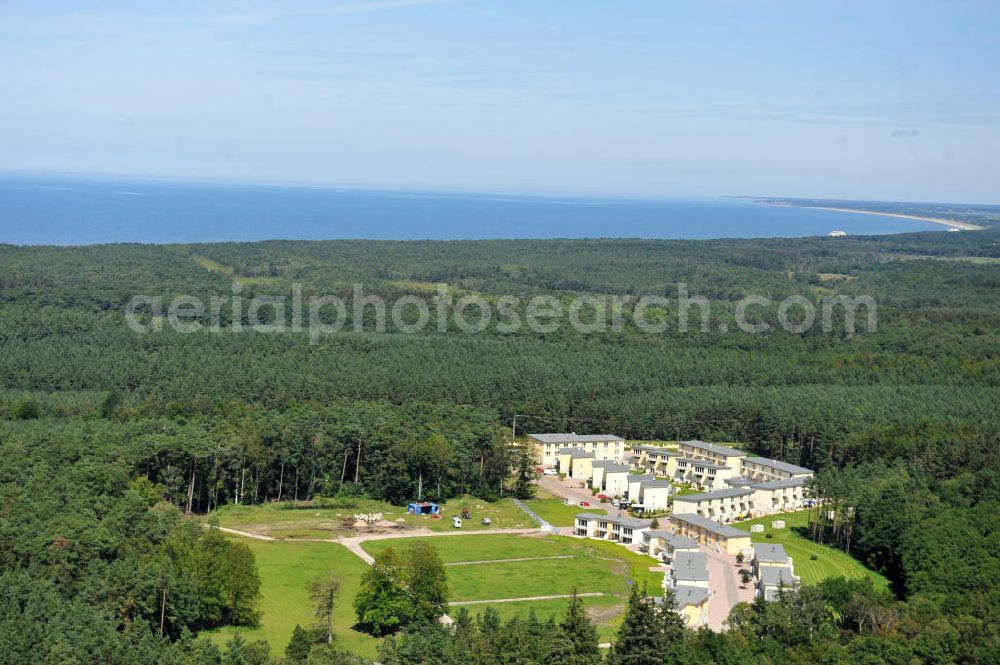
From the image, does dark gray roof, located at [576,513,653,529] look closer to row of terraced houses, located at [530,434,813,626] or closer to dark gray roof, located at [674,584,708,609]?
row of terraced houses, located at [530,434,813,626]

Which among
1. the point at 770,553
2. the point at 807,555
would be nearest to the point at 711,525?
A: the point at 807,555

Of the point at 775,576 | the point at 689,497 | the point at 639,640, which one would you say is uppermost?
the point at 639,640

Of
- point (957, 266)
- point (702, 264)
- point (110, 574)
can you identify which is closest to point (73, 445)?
point (110, 574)

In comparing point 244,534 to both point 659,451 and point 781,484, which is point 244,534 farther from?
point 781,484

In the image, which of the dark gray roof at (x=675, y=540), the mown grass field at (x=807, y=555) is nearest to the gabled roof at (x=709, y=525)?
the dark gray roof at (x=675, y=540)

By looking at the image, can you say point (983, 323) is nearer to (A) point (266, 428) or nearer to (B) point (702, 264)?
(B) point (702, 264)

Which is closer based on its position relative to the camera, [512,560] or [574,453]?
[512,560]

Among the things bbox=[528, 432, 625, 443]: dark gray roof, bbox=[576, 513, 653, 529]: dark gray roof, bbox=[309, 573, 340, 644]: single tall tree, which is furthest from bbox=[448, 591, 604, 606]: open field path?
bbox=[528, 432, 625, 443]: dark gray roof
